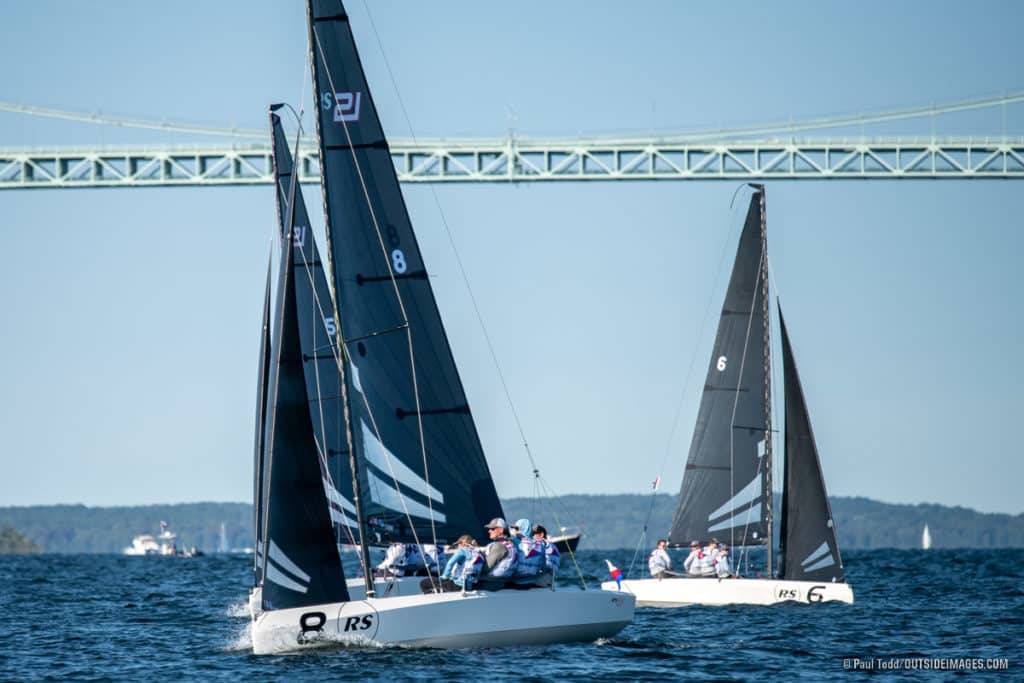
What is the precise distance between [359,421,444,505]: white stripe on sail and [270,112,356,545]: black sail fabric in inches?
61.3

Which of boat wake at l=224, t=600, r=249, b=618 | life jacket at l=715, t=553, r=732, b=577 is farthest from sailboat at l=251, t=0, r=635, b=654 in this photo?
life jacket at l=715, t=553, r=732, b=577

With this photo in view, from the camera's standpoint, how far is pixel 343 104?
14.2 metres

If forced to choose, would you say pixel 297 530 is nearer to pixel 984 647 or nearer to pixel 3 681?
pixel 3 681

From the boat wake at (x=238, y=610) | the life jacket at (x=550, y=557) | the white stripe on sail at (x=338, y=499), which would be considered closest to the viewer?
the life jacket at (x=550, y=557)

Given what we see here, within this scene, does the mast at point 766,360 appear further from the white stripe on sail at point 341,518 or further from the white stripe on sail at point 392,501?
the white stripe on sail at point 392,501

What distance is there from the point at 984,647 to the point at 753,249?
8287 mm

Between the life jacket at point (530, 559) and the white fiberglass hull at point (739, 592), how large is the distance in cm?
676

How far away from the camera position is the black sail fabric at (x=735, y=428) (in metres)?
21.7

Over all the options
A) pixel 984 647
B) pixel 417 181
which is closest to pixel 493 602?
pixel 984 647

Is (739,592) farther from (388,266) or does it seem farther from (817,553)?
(388,266)

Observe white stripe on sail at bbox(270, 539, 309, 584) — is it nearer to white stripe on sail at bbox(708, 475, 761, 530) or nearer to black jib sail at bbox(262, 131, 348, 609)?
black jib sail at bbox(262, 131, 348, 609)

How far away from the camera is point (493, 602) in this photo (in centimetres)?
1302

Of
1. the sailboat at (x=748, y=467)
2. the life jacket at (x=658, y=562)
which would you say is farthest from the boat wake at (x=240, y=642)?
the life jacket at (x=658, y=562)

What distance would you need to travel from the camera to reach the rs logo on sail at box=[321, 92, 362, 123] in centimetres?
1412
